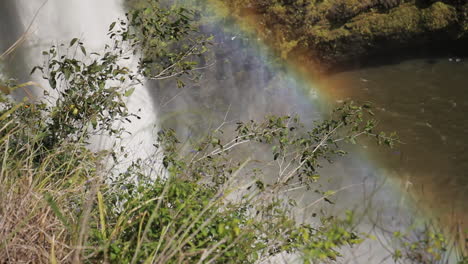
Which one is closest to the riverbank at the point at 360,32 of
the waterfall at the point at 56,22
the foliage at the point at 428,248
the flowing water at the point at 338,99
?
the flowing water at the point at 338,99

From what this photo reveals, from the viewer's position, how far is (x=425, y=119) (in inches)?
362

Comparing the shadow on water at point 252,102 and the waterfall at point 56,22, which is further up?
the waterfall at point 56,22

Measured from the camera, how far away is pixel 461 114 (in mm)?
9266

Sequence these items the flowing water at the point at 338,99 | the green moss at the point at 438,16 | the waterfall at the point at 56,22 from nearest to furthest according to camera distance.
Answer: the flowing water at the point at 338,99, the waterfall at the point at 56,22, the green moss at the point at 438,16

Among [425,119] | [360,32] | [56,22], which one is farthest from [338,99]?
[56,22]

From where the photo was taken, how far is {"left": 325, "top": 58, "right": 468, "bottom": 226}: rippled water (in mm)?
7477

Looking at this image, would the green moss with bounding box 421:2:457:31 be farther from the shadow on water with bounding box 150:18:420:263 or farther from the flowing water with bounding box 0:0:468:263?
the shadow on water with bounding box 150:18:420:263

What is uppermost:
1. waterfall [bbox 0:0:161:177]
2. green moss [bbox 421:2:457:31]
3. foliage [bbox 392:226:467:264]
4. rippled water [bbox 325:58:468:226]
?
foliage [bbox 392:226:467:264]

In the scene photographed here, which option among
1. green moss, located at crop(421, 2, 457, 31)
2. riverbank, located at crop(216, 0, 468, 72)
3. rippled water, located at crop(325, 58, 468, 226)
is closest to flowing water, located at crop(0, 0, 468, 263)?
rippled water, located at crop(325, 58, 468, 226)

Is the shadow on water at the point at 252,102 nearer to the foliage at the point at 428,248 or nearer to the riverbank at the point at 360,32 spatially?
the riverbank at the point at 360,32

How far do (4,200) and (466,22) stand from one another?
1035 cm

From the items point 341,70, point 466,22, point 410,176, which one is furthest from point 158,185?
point 466,22

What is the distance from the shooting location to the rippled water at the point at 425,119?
7.48 m

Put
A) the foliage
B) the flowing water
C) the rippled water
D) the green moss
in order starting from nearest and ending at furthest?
the foliage < the rippled water < the flowing water < the green moss
